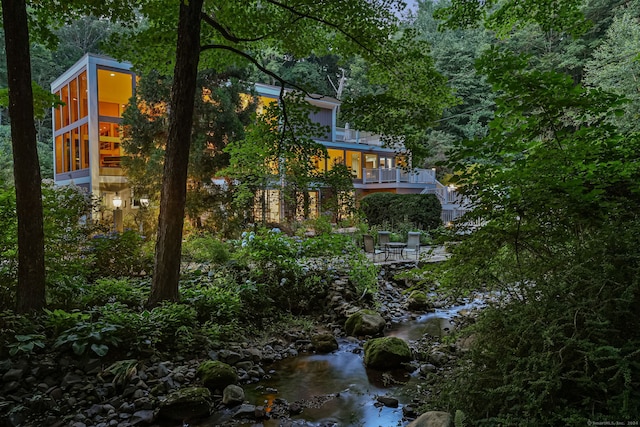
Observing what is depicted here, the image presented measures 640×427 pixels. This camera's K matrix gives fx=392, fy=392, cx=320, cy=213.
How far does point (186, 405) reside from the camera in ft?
13.5

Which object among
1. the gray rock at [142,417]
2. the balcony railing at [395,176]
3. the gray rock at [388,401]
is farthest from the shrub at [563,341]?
the balcony railing at [395,176]

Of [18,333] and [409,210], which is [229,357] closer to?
[18,333]

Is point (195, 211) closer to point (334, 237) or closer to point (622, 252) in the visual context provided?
point (334, 237)

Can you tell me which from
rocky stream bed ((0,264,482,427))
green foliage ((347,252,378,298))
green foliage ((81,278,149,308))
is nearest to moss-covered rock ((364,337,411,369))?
rocky stream bed ((0,264,482,427))

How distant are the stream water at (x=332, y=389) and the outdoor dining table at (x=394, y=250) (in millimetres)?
6354

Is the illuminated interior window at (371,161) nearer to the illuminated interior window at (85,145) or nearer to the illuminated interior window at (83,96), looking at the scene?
the illuminated interior window at (85,145)

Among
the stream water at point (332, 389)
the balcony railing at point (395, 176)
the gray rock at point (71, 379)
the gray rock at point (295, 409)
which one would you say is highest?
the balcony railing at point (395, 176)

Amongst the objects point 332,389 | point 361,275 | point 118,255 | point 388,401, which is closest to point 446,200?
point 361,275

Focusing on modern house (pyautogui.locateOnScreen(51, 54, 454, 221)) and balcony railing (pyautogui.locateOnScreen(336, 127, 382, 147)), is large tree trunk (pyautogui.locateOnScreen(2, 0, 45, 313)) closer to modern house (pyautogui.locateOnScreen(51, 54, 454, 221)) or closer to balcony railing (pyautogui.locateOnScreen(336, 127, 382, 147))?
modern house (pyautogui.locateOnScreen(51, 54, 454, 221))

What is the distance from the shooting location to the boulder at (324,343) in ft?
20.7

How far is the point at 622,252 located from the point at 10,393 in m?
5.66

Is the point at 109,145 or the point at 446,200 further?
the point at 446,200

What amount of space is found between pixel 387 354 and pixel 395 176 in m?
17.7

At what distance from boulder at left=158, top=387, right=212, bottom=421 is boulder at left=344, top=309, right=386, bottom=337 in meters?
3.32
